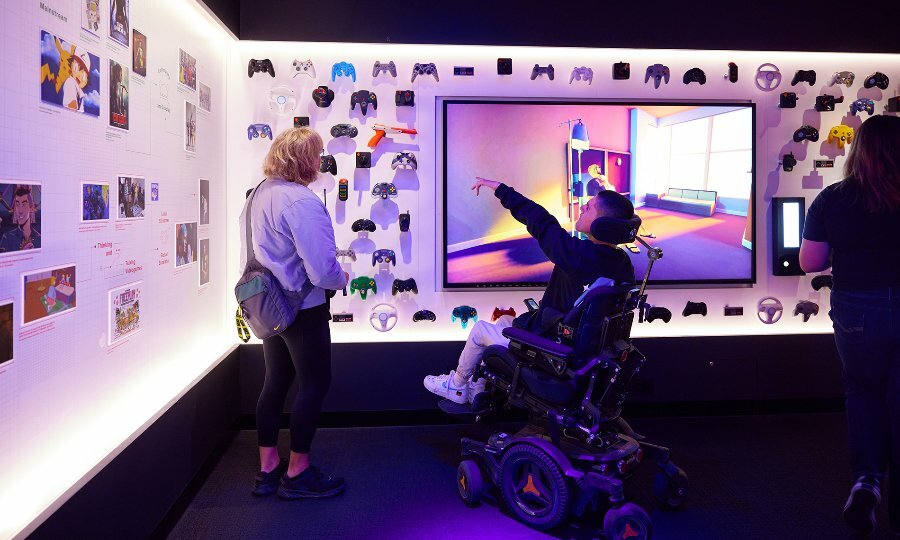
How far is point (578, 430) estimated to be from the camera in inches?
100

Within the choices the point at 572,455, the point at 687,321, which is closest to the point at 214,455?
the point at 572,455

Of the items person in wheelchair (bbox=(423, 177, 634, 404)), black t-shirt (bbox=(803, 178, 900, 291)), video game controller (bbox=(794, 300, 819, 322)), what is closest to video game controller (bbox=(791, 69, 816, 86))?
video game controller (bbox=(794, 300, 819, 322))

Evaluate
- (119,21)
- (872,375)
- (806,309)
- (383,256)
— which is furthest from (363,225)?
(806,309)

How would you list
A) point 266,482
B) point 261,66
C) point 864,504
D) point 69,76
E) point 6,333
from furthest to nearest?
point 261,66
point 266,482
point 864,504
point 69,76
point 6,333

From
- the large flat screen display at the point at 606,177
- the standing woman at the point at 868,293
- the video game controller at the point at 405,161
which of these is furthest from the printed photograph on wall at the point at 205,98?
the standing woman at the point at 868,293

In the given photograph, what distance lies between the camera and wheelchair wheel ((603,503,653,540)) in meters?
2.34

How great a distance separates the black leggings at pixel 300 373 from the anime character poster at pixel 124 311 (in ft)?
1.81

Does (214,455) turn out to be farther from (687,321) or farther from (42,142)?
(687,321)

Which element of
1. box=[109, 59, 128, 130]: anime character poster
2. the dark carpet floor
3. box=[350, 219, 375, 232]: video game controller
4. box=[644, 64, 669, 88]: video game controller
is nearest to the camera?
box=[109, 59, 128, 130]: anime character poster

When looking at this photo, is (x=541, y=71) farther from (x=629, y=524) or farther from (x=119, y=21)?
(x=629, y=524)

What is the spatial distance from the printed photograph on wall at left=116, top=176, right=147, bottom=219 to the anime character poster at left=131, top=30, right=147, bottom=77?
403 mm

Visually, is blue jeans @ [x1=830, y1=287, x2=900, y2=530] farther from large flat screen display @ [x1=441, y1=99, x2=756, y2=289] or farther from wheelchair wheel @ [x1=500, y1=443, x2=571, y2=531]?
large flat screen display @ [x1=441, y1=99, x2=756, y2=289]

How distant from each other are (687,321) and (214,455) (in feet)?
9.47

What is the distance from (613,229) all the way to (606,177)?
1.54 meters
